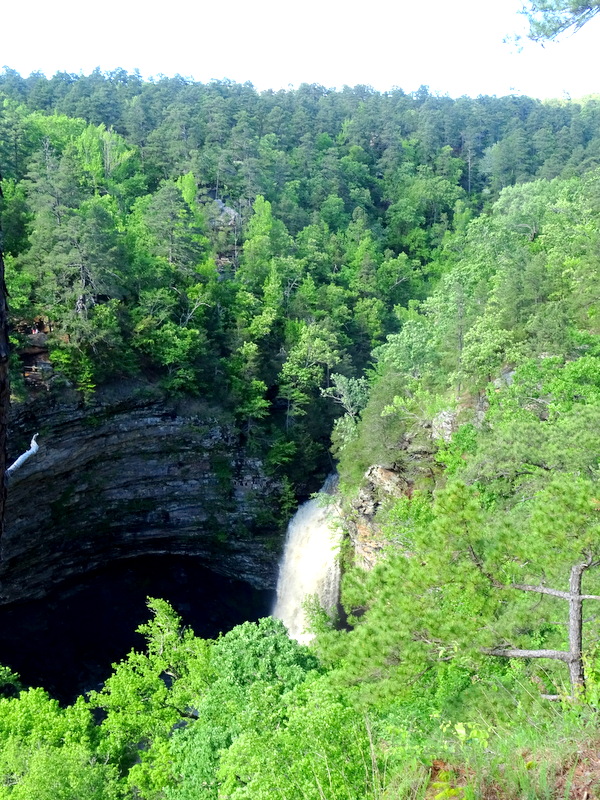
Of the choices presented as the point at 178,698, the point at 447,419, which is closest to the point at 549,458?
the point at 447,419

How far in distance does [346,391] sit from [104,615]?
13.2m

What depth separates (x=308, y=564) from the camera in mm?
23453

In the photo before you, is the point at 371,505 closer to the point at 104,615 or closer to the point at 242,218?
the point at 104,615

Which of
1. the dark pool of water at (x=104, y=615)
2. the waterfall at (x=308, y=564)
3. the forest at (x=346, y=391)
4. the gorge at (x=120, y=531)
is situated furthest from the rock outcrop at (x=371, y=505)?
the dark pool of water at (x=104, y=615)

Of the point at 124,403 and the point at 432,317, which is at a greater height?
the point at 432,317

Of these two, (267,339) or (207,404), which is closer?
(207,404)

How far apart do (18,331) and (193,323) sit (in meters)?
6.78

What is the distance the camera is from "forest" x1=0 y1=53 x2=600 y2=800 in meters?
6.69

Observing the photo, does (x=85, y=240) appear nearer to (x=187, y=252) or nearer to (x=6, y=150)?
(x=187, y=252)

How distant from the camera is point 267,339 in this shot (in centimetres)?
2752

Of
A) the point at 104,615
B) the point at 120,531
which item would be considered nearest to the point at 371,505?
the point at 120,531

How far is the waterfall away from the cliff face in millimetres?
1037

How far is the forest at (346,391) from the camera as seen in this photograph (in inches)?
263

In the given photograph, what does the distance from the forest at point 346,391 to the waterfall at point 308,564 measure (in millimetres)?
1058
